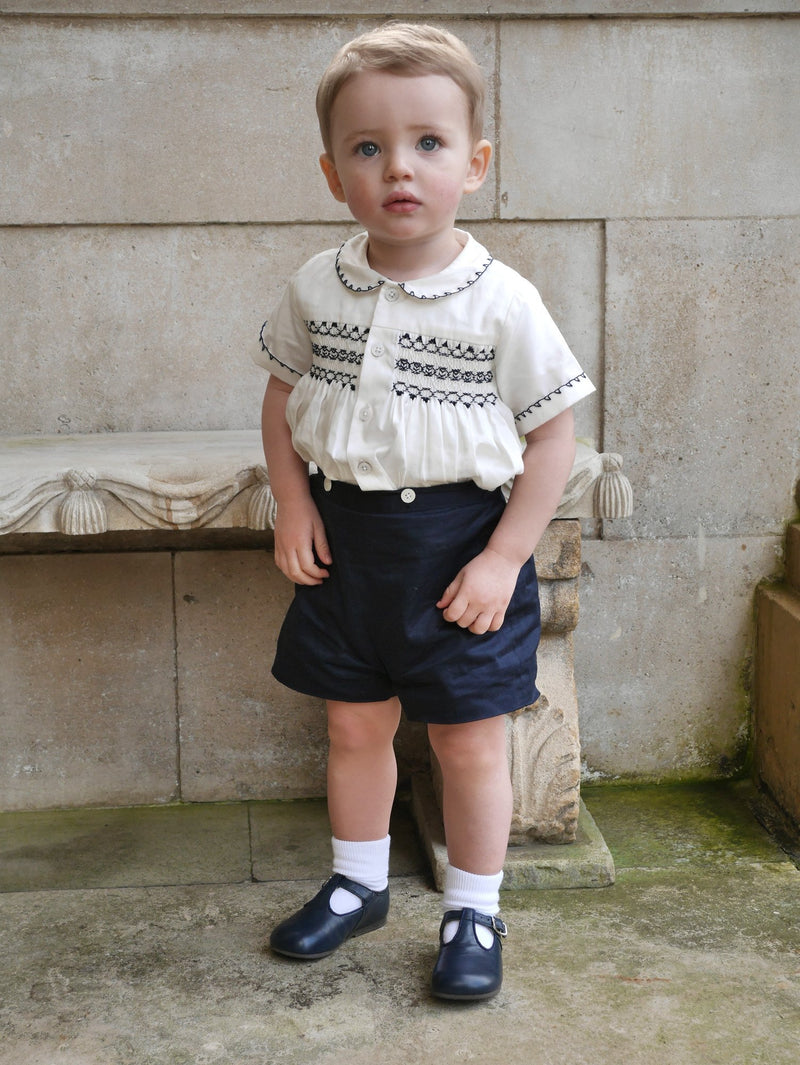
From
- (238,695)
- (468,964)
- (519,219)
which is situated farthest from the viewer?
(238,695)

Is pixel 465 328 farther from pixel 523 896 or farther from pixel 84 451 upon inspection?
pixel 523 896

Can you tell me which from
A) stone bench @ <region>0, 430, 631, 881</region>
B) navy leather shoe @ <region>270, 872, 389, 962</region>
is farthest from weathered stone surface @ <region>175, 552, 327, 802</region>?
navy leather shoe @ <region>270, 872, 389, 962</region>

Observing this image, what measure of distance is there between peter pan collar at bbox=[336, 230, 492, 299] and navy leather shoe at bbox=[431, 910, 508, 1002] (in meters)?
1.13

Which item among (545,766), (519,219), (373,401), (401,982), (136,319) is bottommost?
(401,982)

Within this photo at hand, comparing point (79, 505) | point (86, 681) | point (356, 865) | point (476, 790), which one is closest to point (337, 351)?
point (79, 505)

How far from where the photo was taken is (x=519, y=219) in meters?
2.90

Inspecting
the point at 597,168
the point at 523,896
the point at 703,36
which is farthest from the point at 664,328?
the point at 523,896

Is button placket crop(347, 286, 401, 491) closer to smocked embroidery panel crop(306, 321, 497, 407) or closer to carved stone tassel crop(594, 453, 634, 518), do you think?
smocked embroidery panel crop(306, 321, 497, 407)

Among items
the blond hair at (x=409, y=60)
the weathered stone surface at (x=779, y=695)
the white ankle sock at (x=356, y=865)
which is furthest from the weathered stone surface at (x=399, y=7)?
the white ankle sock at (x=356, y=865)

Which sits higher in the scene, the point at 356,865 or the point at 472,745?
the point at 472,745

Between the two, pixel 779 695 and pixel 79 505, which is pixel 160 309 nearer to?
pixel 79 505

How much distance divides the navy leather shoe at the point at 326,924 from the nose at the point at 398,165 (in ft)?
4.38

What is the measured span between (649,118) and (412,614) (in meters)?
1.59

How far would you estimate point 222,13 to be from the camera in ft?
9.07
